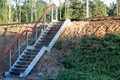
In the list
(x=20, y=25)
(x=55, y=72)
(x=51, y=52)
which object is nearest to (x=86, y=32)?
(x=51, y=52)

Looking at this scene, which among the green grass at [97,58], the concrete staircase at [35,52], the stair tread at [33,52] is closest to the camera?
the green grass at [97,58]

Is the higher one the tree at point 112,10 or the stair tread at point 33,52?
the tree at point 112,10

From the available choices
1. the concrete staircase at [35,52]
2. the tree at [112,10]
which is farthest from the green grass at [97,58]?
the tree at [112,10]

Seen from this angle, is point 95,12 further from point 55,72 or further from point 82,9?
point 55,72

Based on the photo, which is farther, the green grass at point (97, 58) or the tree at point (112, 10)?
the tree at point (112, 10)

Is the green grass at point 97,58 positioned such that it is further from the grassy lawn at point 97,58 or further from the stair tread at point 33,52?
the stair tread at point 33,52

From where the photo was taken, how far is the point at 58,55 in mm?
16062

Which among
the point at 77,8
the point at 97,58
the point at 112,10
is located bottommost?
the point at 97,58

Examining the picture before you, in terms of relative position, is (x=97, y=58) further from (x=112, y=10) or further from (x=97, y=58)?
(x=112, y=10)

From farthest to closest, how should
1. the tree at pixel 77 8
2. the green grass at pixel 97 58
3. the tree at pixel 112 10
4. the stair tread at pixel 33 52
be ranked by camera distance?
the tree at pixel 77 8 < the tree at pixel 112 10 < the stair tread at pixel 33 52 < the green grass at pixel 97 58

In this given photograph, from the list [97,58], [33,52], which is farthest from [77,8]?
[97,58]

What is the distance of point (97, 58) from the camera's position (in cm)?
1489

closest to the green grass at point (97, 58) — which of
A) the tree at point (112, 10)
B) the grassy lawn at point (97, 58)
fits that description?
the grassy lawn at point (97, 58)

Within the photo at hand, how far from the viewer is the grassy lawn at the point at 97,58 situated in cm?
1380
